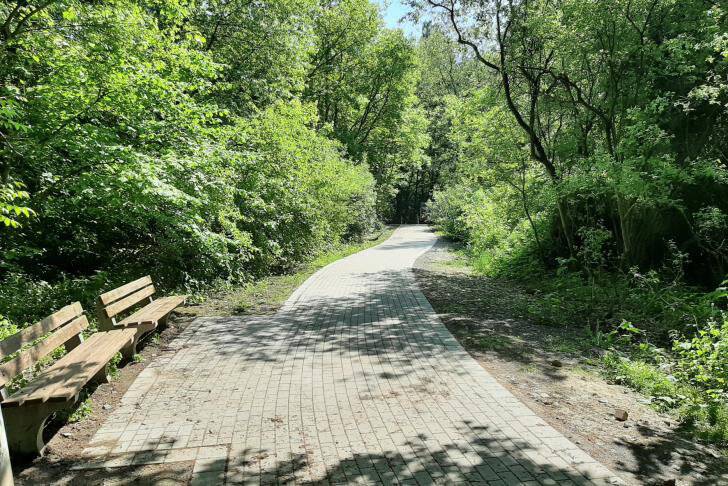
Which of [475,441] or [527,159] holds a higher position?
[527,159]

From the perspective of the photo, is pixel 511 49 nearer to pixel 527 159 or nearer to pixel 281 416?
pixel 527 159

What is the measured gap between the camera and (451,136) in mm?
Result: 15156

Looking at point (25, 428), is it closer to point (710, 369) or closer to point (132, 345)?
point (132, 345)

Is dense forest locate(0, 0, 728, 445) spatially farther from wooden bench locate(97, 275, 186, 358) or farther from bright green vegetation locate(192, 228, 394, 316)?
wooden bench locate(97, 275, 186, 358)

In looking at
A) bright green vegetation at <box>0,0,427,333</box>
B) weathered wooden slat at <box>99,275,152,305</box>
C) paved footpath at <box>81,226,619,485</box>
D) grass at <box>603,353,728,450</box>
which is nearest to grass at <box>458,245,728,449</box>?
grass at <box>603,353,728,450</box>

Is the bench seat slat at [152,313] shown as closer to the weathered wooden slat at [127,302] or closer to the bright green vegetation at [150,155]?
the weathered wooden slat at [127,302]

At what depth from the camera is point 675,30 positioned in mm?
9633

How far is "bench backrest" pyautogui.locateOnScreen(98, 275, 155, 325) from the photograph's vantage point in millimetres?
5828

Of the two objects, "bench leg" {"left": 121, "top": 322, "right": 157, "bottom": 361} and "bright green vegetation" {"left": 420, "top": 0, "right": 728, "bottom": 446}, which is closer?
"bench leg" {"left": 121, "top": 322, "right": 157, "bottom": 361}

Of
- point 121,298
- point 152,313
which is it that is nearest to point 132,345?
point 152,313

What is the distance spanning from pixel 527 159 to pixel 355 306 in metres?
6.60

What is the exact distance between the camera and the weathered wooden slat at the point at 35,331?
3607mm

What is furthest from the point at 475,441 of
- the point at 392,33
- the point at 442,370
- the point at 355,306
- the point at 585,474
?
the point at 392,33

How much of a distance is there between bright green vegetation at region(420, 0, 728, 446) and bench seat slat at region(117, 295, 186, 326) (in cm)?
565
